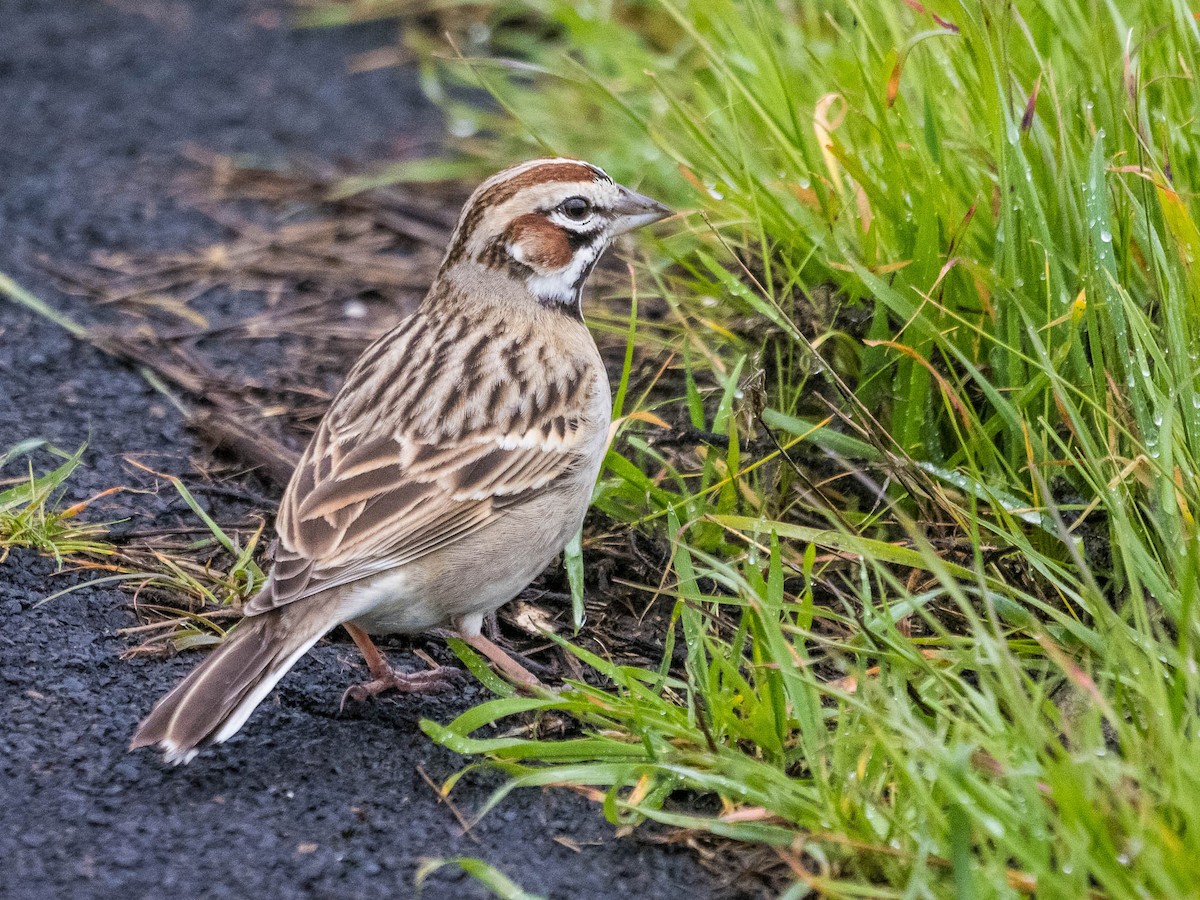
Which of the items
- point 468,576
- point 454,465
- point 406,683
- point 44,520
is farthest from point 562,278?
point 44,520

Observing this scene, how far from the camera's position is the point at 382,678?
4.79 m

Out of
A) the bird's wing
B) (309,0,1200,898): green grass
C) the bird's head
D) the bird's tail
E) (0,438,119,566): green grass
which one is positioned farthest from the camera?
the bird's head

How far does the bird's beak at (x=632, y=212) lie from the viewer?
17.8 feet

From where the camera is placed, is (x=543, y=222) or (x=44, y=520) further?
(x=543, y=222)

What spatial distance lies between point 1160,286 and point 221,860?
307 cm

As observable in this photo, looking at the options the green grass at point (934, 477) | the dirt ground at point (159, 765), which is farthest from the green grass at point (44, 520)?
the green grass at point (934, 477)

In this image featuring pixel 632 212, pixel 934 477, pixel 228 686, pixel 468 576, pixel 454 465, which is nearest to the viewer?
pixel 228 686

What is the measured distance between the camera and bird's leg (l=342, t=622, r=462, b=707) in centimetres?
471

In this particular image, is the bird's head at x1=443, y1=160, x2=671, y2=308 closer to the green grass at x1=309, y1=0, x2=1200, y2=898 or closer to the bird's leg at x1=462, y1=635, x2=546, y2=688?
the green grass at x1=309, y1=0, x2=1200, y2=898

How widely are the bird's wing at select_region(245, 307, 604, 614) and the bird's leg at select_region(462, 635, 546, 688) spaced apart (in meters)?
0.36

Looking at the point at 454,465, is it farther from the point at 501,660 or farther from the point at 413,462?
the point at 501,660

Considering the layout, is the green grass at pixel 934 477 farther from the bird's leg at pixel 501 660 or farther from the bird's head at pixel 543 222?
the bird's head at pixel 543 222

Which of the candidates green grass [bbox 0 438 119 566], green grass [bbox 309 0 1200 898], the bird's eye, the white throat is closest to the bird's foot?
green grass [bbox 309 0 1200 898]

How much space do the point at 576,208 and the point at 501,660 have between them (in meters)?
1.63
